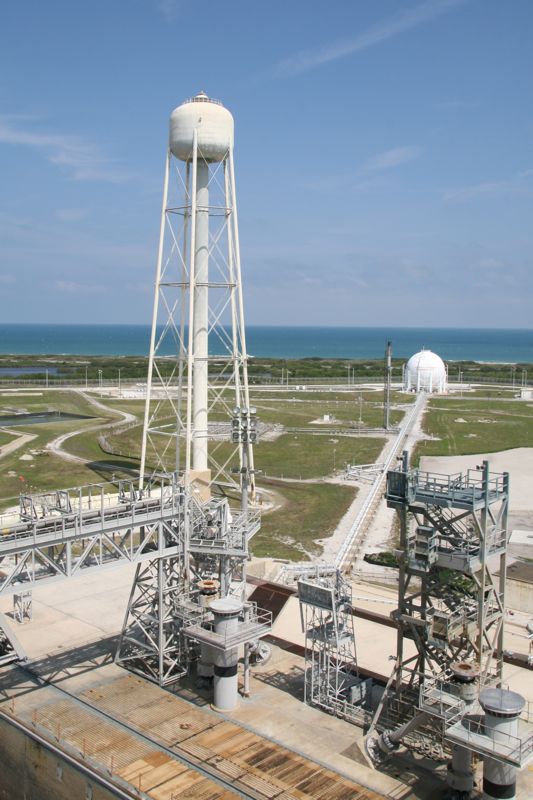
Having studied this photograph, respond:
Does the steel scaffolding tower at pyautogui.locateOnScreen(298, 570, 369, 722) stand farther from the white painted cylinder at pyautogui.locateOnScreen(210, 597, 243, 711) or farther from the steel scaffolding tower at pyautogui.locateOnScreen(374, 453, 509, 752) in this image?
the white painted cylinder at pyautogui.locateOnScreen(210, 597, 243, 711)

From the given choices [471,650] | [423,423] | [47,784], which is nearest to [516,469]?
[423,423]

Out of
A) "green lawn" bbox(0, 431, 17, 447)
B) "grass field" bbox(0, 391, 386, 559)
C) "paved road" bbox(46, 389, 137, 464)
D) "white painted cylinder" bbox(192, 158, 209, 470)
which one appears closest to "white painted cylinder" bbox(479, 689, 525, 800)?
"white painted cylinder" bbox(192, 158, 209, 470)

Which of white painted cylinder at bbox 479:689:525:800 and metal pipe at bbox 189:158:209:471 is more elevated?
metal pipe at bbox 189:158:209:471

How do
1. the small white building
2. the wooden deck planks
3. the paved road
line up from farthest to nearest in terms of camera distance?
the small white building
the paved road
the wooden deck planks

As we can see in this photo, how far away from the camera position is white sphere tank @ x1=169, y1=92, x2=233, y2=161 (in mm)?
42406

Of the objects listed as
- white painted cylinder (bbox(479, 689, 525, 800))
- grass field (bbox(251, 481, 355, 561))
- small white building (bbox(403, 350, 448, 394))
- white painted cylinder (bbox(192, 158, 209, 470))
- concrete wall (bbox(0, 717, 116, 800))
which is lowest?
concrete wall (bbox(0, 717, 116, 800))

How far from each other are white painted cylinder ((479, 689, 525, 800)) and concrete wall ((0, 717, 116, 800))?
38.0ft

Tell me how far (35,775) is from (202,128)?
33235 mm

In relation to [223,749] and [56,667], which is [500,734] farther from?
[56,667]

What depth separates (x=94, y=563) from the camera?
29.2 metres

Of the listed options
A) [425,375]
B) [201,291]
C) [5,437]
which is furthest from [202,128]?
[425,375]

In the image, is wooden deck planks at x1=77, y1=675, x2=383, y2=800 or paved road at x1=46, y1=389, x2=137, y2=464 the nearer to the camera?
wooden deck planks at x1=77, y1=675, x2=383, y2=800

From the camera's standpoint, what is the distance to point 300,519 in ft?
193

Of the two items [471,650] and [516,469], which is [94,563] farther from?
[516,469]
